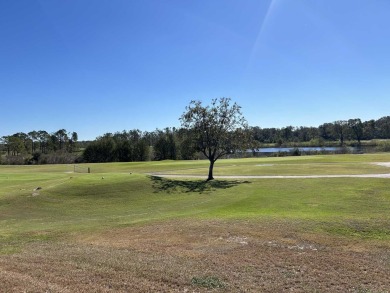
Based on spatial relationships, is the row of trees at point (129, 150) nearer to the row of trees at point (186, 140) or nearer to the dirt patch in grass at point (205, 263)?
the row of trees at point (186, 140)

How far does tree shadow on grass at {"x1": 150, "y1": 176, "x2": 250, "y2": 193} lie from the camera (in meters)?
28.8

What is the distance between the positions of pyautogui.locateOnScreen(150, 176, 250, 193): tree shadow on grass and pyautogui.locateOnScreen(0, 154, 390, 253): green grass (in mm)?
80

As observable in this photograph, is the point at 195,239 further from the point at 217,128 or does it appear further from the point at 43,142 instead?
the point at 43,142

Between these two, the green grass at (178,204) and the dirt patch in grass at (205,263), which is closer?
the dirt patch in grass at (205,263)

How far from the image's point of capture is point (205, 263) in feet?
31.4

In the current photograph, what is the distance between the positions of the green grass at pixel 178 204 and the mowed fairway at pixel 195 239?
76 millimetres

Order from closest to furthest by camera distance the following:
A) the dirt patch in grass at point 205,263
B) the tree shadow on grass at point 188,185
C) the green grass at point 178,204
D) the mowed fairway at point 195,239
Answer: the dirt patch in grass at point 205,263, the mowed fairway at point 195,239, the green grass at point 178,204, the tree shadow on grass at point 188,185

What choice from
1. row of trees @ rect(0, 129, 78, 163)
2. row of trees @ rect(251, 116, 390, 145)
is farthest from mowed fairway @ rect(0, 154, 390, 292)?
row of trees @ rect(251, 116, 390, 145)

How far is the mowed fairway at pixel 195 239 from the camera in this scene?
8.07 m

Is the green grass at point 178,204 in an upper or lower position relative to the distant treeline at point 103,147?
lower

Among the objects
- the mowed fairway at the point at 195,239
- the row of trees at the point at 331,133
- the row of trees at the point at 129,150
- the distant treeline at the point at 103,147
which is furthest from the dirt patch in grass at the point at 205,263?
the row of trees at the point at 331,133

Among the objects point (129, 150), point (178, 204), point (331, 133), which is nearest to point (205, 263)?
point (178, 204)

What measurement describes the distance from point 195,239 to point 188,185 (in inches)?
722

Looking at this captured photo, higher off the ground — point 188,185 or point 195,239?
point 188,185
